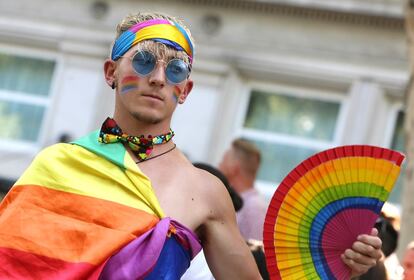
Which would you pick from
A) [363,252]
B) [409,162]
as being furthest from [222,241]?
[409,162]

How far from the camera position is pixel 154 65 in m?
4.33

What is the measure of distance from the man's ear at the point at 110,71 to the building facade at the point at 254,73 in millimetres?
8268

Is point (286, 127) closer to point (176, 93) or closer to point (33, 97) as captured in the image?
point (33, 97)

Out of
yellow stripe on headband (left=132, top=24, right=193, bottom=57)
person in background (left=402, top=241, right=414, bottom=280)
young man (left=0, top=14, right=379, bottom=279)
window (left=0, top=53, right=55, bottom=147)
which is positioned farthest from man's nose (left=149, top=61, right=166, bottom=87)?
window (left=0, top=53, right=55, bottom=147)

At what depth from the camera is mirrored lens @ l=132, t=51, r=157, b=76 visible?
14.2ft

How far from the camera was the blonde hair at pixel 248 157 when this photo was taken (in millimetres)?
8703

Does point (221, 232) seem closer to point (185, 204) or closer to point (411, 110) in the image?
point (185, 204)

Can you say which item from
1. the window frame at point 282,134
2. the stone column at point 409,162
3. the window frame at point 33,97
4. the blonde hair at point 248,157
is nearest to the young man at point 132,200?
the blonde hair at point 248,157

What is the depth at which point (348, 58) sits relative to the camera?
12844 mm

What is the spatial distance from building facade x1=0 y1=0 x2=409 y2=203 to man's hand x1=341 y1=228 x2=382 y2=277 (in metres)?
8.56

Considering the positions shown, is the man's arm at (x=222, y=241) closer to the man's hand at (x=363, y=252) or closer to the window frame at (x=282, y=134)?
the man's hand at (x=363, y=252)

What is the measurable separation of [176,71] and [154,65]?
8cm

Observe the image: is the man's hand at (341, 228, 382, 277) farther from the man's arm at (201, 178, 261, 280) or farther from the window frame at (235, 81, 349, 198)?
the window frame at (235, 81, 349, 198)

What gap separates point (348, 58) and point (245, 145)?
13.5 feet
